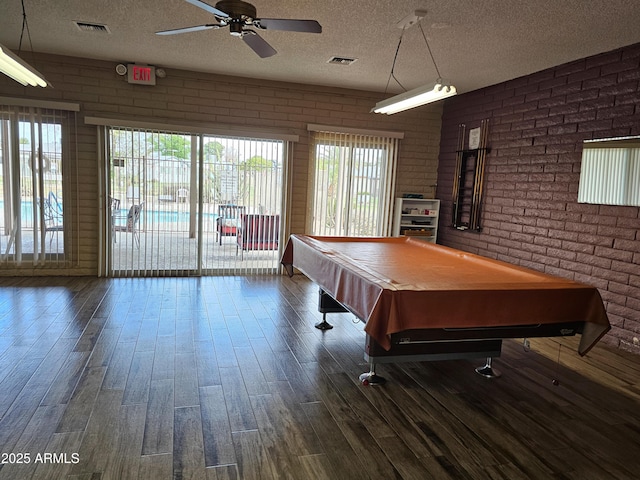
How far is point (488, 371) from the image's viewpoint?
324cm

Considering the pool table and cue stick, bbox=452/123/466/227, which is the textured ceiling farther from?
the pool table

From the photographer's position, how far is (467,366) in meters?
3.41

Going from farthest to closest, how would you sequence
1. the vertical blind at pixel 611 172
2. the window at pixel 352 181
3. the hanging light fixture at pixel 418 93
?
the window at pixel 352 181 → the vertical blind at pixel 611 172 → the hanging light fixture at pixel 418 93

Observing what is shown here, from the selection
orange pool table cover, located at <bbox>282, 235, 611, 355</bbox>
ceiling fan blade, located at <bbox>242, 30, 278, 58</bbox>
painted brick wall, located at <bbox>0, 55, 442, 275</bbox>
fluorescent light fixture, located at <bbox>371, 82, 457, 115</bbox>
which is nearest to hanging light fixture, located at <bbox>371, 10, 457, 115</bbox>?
fluorescent light fixture, located at <bbox>371, 82, 457, 115</bbox>

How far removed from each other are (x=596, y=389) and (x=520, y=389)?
554mm

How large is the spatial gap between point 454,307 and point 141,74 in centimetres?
488

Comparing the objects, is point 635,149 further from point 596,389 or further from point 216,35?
point 216,35

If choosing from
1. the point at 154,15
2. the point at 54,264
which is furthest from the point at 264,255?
the point at 154,15

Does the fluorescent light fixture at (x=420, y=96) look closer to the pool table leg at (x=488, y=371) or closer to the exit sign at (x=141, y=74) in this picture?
the pool table leg at (x=488, y=371)

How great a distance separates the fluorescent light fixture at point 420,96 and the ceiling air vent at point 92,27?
2.73 metres

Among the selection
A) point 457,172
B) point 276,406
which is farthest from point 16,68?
point 457,172

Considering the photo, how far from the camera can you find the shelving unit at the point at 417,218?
6.53m

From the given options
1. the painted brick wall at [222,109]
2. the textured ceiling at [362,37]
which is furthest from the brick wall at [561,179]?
the painted brick wall at [222,109]

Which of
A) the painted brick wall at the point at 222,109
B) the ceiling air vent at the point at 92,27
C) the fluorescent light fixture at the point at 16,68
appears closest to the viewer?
the fluorescent light fixture at the point at 16,68
